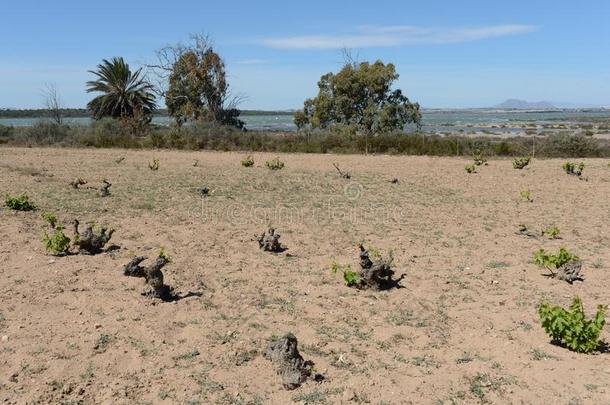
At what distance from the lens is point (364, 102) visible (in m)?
29.6

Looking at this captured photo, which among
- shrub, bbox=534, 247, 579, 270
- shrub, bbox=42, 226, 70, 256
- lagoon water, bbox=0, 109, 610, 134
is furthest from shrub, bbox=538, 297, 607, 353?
lagoon water, bbox=0, 109, 610, 134

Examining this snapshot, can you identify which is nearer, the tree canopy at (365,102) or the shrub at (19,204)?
the shrub at (19,204)

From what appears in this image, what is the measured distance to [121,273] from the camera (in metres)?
5.50

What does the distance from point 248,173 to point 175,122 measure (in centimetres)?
2032

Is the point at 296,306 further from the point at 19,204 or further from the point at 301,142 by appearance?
the point at 301,142

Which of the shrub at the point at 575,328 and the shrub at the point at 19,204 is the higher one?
the shrub at the point at 19,204

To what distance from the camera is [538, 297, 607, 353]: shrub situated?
3910 millimetres

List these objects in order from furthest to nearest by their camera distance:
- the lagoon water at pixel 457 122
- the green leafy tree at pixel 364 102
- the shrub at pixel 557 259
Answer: the lagoon water at pixel 457 122 < the green leafy tree at pixel 364 102 < the shrub at pixel 557 259

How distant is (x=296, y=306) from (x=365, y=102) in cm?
2577

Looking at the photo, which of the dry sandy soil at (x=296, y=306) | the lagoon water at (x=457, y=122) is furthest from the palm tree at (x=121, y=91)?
the dry sandy soil at (x=296, y=306)

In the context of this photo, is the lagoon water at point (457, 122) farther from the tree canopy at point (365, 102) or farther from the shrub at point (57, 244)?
the shrub at point (57, 244)

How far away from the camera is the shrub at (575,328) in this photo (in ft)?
12.8

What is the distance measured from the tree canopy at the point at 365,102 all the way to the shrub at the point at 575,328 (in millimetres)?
24869

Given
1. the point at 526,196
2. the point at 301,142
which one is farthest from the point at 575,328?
the point at 301,142
